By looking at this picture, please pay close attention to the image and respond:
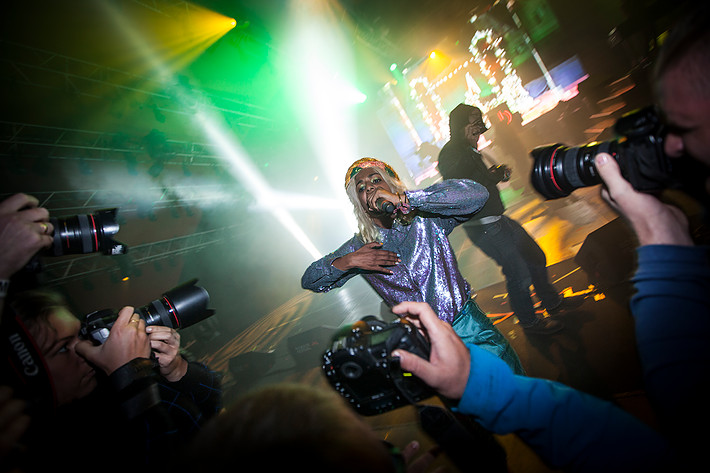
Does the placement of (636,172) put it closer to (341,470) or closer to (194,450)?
(341,470)

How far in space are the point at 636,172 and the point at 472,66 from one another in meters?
11.0

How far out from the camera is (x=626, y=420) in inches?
24.0

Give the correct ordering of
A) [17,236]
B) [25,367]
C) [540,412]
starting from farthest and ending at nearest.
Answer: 1. [17,236]
2. [25,367]
3. [540,412]

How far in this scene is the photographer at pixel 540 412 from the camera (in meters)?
0.58

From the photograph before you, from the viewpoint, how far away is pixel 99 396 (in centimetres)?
122

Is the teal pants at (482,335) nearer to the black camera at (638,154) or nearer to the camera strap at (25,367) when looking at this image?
the black camera at (638,154)

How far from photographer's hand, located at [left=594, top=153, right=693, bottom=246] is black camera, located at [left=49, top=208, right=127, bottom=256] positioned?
224 cm

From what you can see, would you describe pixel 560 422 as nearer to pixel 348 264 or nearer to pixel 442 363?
pixel 442 363

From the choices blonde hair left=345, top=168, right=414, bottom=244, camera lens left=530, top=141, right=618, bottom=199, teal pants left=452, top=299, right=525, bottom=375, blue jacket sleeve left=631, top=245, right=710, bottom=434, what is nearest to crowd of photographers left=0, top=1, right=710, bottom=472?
blue jacket sleeve left=631, top=245, right=710, bottom=434

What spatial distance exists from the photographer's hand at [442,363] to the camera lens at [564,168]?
81cm

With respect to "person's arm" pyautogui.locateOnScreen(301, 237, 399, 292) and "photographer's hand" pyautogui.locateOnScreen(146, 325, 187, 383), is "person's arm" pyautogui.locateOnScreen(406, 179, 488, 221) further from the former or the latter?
"photographer's hand" pyautogui.locateOnScreen(146, 325, 187, 383)

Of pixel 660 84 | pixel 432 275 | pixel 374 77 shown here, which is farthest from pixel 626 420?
pixel 374 77

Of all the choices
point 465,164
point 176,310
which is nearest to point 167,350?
point 176,310

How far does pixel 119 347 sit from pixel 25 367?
27cm
